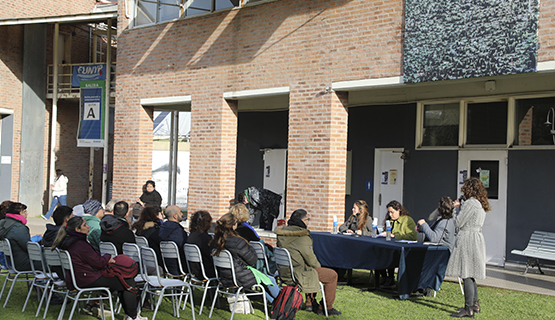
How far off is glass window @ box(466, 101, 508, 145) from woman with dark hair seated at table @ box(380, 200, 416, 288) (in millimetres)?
3198

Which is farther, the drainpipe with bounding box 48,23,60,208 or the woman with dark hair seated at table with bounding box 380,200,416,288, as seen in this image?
the drainpipe with bounding box 48,23,60,208

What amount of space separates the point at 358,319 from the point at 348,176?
5990 millimetres

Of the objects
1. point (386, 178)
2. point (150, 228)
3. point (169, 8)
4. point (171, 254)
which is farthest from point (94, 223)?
point (386, 178)

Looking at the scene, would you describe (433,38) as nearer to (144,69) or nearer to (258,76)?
(258,76)

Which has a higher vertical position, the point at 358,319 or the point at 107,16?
the point at 107,16

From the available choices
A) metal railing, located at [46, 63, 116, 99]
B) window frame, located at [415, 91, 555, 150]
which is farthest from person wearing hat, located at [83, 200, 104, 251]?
metal railing, located at [46, 63, 116, 99]

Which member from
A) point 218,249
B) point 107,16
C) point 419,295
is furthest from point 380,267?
point 107,16

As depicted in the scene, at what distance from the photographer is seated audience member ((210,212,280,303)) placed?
19.7 ft

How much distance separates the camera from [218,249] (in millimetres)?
5988

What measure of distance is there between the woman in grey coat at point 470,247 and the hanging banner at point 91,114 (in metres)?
12.1

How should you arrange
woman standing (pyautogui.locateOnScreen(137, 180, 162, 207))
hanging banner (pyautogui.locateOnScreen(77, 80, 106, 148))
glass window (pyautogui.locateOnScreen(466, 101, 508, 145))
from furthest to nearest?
hanging banner (pyautogui.locateOnScreen(77, 80, 106, 148)) < woman standing (pyautogui.locateOnScreen(137, 180, 162, 207)) < glass window (pyautogui.locateOnScreen(466, 101, 508, 145))

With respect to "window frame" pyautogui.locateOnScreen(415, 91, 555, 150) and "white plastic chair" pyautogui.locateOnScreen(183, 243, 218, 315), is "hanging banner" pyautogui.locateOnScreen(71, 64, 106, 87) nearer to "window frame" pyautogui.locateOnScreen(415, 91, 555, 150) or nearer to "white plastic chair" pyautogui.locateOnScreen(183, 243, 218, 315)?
"window frame" pyautogui.locateOnScreen(415, 91, 555, 150)

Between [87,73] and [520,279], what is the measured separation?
13.9 m

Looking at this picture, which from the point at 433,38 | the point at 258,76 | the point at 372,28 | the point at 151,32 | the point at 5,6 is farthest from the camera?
the point at 5,6
